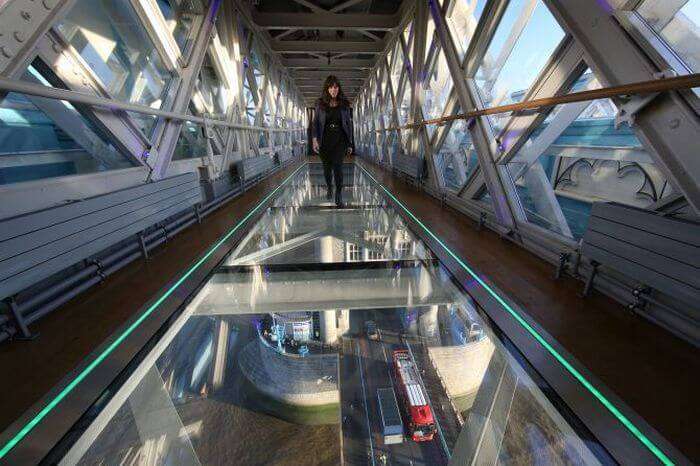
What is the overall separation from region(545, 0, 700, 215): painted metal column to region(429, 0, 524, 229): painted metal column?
1.26m

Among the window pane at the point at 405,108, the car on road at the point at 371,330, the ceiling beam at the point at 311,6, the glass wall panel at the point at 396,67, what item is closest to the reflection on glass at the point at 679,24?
the car on road at the point at 371,330

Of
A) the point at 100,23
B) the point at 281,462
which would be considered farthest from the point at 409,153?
the point at 281,462

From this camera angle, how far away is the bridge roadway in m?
1.35

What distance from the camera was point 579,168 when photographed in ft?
9.05

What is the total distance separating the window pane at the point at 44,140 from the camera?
2.05m

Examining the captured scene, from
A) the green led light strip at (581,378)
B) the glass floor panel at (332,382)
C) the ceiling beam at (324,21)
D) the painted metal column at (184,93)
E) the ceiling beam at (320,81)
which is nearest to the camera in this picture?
the green led light strip at (581,378)

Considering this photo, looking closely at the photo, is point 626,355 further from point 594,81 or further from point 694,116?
point 594,81

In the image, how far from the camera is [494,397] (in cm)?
134

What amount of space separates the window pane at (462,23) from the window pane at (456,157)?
73 cm

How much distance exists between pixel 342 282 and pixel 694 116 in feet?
6.87

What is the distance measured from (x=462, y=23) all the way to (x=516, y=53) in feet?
4.98

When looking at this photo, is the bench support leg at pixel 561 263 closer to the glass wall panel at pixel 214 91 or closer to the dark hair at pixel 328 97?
the dark hair at pixel 328 97

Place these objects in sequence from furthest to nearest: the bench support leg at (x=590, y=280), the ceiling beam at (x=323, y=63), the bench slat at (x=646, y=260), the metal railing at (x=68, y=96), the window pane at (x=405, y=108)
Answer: the ceiling beam at (x=323, y=63) → the window pane at (x=405, y=108) → the bench support leg at (x=590, y=280) → the metal railing at (x=68, y=96) → the bench slat at (x=646, y=260)

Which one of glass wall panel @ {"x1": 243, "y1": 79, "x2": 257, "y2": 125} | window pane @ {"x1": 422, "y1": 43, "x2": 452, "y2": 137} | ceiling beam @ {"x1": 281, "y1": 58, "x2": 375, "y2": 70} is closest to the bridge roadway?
window pane @ {"x1": 422, "y1": 43, "x2": 452, "y2": 137}
